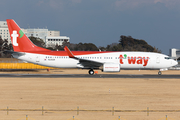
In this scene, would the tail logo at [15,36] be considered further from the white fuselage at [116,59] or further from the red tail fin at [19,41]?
the white fuselage at [116,59]

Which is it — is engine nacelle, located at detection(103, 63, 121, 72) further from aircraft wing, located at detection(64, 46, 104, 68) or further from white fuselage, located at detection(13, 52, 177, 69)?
white fuselage, located at detection(13, 52, 177, 69)

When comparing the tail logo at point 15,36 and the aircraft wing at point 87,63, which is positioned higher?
the tail logo at point 15,36

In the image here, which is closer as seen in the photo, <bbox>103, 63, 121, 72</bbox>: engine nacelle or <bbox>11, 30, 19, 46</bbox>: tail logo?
<bbox>103, 63, 121, 72</bbox>: engine nacelle

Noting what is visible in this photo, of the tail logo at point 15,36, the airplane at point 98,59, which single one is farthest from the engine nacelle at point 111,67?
the tail logo at point 15,36

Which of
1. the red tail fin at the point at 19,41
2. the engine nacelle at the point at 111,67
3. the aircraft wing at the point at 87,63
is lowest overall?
the engine nacelle at the point at 111,67

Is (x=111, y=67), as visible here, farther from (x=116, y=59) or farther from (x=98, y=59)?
(x=98, y=59)

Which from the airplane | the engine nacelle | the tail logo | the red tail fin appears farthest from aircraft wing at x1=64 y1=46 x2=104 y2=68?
the tail logo

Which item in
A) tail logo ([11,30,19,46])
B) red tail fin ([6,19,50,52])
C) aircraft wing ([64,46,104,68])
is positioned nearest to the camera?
aircraft wing ([64,46,104,68])

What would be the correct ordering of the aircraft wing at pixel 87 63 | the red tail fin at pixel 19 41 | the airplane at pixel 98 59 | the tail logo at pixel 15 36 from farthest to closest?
the tail logo at pixel 15 36 < the red tail fin at pixel 19 41 < the airplane at pixel 98 59 < the aircraft wing at pixel 87 63

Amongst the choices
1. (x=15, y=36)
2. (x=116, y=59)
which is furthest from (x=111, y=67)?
(x=15, y=36)

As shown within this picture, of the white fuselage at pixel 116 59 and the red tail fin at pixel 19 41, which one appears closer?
the white fuselage at pixel 116 59
